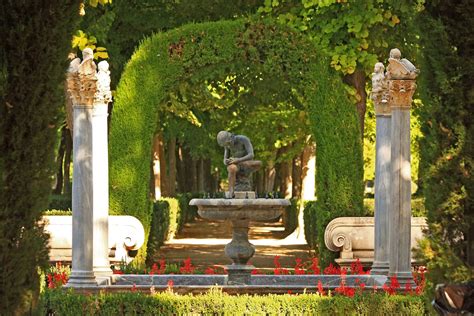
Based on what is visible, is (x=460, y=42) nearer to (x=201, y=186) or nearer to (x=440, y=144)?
(x=440, y=144)

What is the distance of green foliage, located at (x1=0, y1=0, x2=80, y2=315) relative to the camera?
801 cm

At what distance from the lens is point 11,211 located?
8.03 m

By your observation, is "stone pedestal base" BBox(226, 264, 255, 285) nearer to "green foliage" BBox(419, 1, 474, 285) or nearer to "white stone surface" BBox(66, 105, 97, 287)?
"white stone surface" BBox(66, 105, 97, 287)

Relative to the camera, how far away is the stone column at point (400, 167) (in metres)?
15.7

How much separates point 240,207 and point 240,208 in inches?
1.4

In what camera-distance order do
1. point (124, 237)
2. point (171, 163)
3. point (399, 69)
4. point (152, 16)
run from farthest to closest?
point (171, 163) → point (152, 16) → point (124, 237) → point (399, 69)

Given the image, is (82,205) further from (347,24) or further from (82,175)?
(347,24)

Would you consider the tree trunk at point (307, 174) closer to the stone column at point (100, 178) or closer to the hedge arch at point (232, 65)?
the hedge arch at point (232, 65)

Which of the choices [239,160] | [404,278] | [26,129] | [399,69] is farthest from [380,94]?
[26,129]

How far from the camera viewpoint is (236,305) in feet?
42.4

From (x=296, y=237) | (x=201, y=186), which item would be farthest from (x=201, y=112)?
(x=201, y=186)

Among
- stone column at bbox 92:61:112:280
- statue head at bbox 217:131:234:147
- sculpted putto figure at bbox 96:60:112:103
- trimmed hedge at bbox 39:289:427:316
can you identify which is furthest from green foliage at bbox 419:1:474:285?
stone column at bbox 92:61:112:280

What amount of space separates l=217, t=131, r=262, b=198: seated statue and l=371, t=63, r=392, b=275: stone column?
1.79 m

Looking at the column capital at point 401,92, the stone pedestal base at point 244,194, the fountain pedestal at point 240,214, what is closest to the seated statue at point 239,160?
the stone pedestal base at point 244,194
